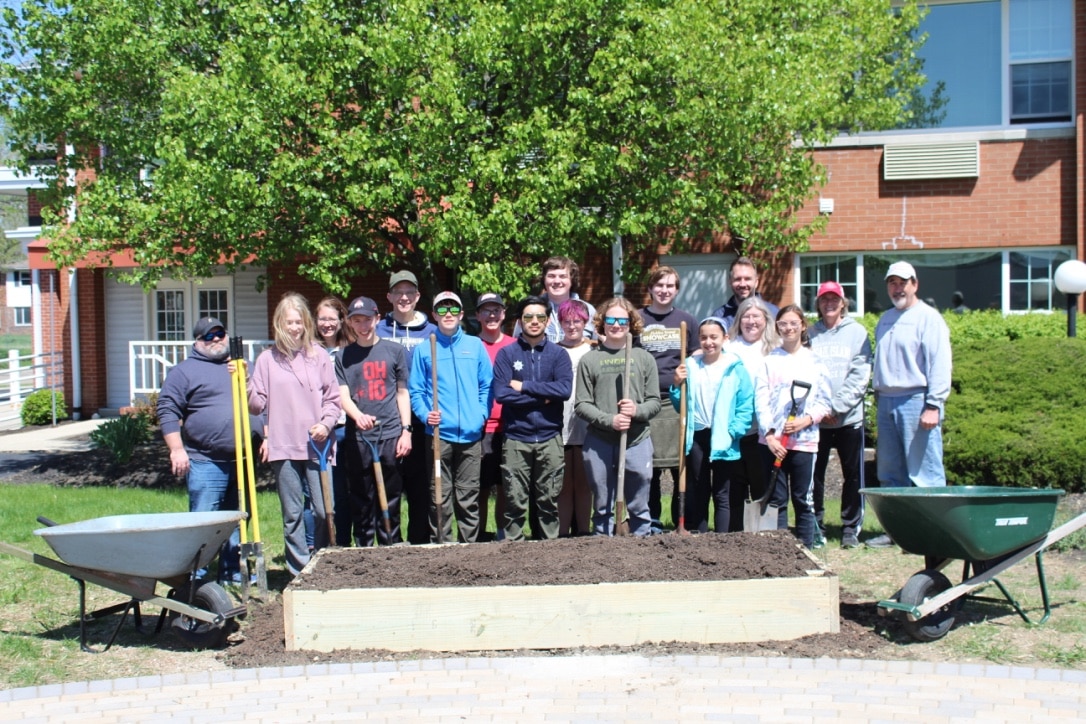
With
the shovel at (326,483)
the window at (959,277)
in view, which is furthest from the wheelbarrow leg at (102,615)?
the window at (959,277)

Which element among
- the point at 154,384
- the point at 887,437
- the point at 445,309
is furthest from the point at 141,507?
the point at 154,384

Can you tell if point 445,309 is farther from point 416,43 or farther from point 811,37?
point 811,37

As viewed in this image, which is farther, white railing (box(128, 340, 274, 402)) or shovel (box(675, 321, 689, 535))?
Answer: white railing (box(128, 340, 274, 402))

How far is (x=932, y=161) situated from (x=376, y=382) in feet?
33.2

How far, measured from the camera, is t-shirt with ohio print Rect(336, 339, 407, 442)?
732 centimetres

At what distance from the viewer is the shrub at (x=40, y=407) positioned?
1998 centimetres

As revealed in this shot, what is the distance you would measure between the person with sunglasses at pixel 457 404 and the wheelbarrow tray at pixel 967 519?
2.72m

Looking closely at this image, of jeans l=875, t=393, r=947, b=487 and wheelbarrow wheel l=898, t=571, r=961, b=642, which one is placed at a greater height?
jeans l=875, t=393, r=947, b=487

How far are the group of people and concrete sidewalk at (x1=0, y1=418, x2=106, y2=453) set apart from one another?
10.2 meters

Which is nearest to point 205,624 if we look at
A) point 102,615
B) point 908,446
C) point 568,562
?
point 102,615

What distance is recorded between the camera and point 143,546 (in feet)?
18.3

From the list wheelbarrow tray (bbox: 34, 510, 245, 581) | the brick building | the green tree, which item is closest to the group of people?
wheelbarrow tray (bbox: 34, 510, 245, 581)

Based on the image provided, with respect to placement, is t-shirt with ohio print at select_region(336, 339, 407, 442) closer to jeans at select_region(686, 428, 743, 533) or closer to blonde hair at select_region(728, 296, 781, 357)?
jeans at select_region(686, 428, 743, 533)

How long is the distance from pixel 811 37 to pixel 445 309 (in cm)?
619
